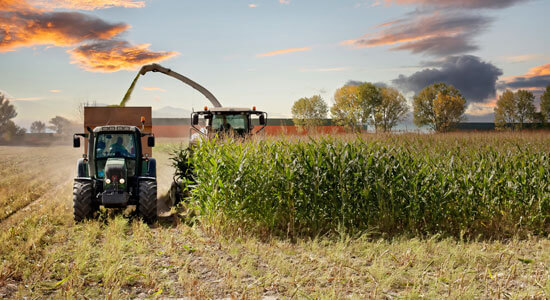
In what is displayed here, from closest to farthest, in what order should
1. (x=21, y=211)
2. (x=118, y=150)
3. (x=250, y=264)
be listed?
(x=250, y=264), (x=118, y=150), (x=21, y=211)

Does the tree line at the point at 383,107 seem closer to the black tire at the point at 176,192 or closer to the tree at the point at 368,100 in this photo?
the tree at the point at 368,100

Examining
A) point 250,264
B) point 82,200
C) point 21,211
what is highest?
point 82,200

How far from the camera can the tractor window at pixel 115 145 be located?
32.3 feet

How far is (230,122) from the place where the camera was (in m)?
13.1

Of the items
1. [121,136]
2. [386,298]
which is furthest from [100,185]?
[386,298]

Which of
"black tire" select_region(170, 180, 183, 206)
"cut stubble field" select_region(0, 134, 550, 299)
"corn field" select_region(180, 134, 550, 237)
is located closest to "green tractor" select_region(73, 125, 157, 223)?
"cut stubble field" select_region(0, 134, 550, 299)

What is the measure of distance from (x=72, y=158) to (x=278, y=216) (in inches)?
1025

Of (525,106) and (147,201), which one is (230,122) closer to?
(147,201)

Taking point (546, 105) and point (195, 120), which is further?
point (546, 105)

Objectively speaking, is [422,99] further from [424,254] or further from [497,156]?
[424,254]

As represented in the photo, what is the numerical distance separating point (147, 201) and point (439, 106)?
4162cm

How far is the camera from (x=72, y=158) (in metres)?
29.9

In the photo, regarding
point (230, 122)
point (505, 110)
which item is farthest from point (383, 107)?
point (230, 122)

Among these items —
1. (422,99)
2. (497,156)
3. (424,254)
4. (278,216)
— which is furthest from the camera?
(422,99)
